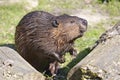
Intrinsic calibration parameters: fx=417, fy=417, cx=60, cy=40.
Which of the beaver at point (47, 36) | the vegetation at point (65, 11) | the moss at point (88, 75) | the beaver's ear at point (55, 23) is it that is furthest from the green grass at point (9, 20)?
the moss at point (88, 75)

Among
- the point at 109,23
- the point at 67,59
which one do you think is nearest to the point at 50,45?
the point at 67,59

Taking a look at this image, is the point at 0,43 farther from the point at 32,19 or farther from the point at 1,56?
the point at 1,56

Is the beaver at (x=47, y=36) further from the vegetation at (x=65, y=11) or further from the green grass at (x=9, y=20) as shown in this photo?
the green grass at (x=9, y=20)

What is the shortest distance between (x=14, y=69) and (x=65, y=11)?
18.5ft

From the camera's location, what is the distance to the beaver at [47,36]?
23.3ft

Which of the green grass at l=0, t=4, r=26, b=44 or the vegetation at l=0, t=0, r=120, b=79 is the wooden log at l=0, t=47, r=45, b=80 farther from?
the green grass at l=0, t=4, r=26, b=44

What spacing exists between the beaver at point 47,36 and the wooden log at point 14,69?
1.47m

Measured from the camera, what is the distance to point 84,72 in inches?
213

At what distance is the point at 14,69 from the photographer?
5.30m

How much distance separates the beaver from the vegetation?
27.5 inches

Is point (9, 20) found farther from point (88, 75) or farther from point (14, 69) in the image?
point (88, 75)

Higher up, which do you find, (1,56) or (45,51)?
(1,56)

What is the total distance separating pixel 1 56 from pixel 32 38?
173cm

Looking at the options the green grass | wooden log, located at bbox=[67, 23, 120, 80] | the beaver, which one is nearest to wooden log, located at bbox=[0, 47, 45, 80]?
wooden log, located at bbox=[67, 23, 120, 80]
